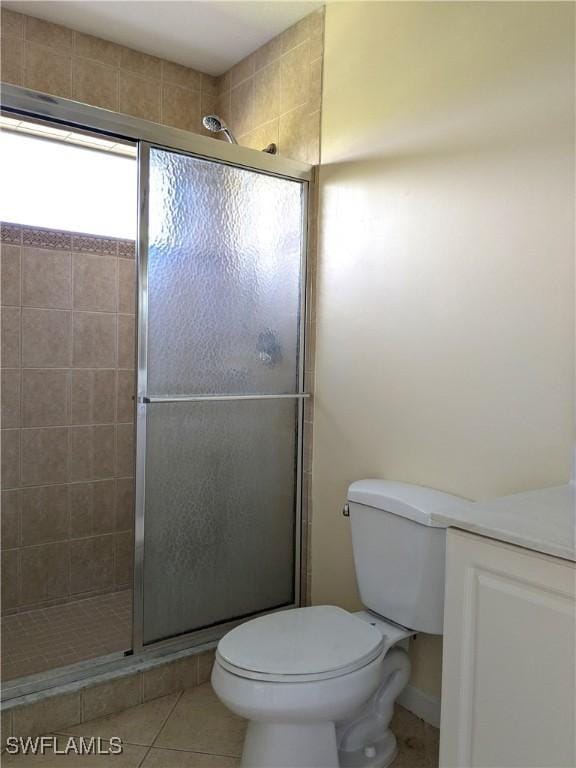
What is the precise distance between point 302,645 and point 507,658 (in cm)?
62

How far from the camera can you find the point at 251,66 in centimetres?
283

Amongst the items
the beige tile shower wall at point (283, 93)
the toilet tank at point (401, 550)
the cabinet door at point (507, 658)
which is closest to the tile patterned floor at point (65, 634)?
A: the toilet tank at point (401, 550)

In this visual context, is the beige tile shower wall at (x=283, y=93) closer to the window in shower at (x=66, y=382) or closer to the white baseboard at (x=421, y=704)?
the window in shower at (x=66, y=382)

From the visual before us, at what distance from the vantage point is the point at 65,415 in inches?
112

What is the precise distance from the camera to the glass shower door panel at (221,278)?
2.12 metres

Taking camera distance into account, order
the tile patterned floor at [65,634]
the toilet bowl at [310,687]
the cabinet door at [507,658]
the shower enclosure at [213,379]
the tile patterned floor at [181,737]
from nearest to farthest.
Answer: the cabinet door at [507,658], the toilet bowl at [310,687], the tile patterned floor at [181,737], the shower enclosure at [213,379], the tile patterned floor at [65,634]

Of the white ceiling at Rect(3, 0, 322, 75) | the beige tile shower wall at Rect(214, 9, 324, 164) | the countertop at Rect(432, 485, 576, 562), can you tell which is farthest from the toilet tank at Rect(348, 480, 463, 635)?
the white ceiling at Rect(3, 0, 322, 75)

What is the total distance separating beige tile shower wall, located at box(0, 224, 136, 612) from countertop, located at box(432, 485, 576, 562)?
79.2 inches

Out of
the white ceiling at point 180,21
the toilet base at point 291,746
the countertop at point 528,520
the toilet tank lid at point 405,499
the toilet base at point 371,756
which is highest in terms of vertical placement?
the white ceiling at point 180,21

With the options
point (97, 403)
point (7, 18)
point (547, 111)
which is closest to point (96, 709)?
point (97, 403)

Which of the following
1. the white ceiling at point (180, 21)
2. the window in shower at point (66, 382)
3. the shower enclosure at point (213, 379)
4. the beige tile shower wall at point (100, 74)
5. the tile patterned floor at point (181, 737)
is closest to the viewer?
the tile patterned floor at point (181, 737)

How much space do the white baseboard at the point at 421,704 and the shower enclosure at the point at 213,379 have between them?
606mm

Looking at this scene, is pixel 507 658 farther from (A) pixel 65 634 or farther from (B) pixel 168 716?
(A) pixel 65 634

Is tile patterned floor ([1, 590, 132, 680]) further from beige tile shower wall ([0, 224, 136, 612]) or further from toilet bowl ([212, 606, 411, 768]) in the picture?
toilet bowl ([212, 606, 411, 768])
